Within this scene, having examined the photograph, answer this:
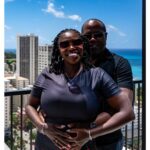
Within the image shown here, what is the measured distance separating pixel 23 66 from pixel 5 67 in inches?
11.7

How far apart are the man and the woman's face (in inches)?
6.2

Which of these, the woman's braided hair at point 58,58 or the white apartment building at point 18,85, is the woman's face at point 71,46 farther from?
the white apartment building at point 18,85

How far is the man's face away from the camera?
1373mm

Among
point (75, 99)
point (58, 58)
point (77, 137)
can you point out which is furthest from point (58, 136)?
point (58, 58)

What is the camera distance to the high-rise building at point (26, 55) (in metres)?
1.94

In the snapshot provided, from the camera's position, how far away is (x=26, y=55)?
1.99 m

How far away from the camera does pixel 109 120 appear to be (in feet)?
3.84

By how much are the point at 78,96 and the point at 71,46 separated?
0.23 m

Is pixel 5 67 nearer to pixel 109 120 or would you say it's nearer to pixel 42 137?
pixel 42 137

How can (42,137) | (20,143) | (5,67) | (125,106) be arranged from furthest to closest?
(20,143)
(5,67)
(42,137)
(125,106)

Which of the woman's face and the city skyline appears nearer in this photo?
the woman's face

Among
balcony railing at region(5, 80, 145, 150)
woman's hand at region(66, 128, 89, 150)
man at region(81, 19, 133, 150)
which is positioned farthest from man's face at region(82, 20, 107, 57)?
balcony railing at region(5, 80, 145, 150)

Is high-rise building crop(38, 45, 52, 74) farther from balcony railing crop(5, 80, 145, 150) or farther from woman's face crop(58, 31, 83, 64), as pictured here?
balcony railing crop(5, 80, 145, 150)

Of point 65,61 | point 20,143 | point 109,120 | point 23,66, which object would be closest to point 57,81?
point 65,61
